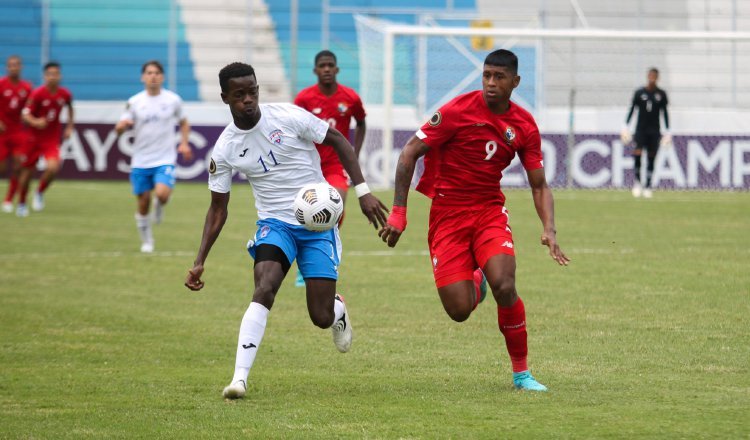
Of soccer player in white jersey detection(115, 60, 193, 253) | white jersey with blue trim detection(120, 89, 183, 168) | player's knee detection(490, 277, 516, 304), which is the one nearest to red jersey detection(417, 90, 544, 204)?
player's knee detection(490, 277, 516, 304)

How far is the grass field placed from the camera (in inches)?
262

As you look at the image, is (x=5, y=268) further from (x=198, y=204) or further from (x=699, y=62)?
(x=699, y=62)

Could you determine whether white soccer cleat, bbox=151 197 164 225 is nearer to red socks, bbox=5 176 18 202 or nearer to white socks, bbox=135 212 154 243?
white socks, bbox=135 212 154 243

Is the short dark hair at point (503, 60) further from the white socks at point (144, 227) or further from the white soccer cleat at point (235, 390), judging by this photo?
the white socks at point (144, 227)

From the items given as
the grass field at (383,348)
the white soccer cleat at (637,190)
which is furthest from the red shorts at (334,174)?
the white soccer cleat at (637,190)

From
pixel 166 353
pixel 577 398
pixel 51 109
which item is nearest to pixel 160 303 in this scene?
pixel 166 353

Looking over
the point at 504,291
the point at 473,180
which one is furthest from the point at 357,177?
the point at 504,291

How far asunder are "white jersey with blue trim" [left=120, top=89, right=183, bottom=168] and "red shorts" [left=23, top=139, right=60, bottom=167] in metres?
6.34

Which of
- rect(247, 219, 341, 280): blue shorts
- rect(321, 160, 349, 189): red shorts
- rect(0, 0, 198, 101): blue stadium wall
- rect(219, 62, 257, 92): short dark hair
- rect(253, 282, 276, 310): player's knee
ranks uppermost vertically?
rect(0, 0, 198, 101): blue stadium wall

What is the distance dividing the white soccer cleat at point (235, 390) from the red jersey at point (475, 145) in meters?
1.95

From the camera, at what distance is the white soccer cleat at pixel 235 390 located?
23.7 ft

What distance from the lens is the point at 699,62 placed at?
2998 centimetres

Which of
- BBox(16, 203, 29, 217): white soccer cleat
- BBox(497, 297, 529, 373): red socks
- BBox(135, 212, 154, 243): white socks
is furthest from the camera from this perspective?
BBox(16, 203, 29, 217): white soccer cleat

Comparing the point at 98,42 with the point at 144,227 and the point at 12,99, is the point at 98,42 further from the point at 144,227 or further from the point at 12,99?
the point at 144,227
